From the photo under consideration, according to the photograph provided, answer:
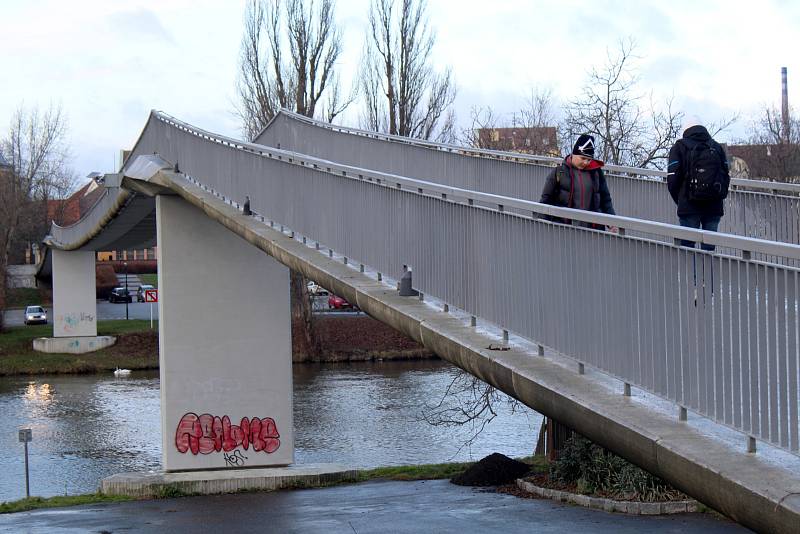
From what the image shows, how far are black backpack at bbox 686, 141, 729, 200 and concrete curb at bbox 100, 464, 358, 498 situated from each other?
1232 cm

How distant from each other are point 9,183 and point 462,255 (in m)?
60.3

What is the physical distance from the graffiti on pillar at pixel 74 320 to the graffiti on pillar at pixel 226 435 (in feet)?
107

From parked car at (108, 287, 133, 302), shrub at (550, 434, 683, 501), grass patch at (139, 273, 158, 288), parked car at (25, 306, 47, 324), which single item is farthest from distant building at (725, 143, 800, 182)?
grass patch at (139, 273, 158, 288)

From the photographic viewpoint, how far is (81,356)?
1961 inches

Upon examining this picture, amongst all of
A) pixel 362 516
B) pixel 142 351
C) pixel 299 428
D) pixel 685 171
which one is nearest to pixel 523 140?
pixel 299 428

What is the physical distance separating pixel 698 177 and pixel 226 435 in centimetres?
1428

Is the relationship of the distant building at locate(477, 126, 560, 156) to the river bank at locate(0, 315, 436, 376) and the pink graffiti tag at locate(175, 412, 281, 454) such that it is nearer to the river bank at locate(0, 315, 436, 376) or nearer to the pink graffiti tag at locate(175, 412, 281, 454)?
the pink graffiti tag at locate(175, 412, 281, 454)

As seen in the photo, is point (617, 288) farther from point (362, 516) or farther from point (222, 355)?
point (222, 355)

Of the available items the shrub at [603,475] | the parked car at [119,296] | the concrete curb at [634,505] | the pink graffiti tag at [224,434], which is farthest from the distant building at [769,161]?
the parked car at [119,296]

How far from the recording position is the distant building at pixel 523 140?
1071 inches

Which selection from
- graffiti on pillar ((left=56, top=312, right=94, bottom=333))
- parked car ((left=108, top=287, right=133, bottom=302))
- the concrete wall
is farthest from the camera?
the concrete wall

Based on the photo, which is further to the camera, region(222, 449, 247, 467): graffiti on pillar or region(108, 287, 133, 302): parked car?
region(108, 287, 133, 302): parked car

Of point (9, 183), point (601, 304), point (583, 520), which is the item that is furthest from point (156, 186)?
point (9, 183)

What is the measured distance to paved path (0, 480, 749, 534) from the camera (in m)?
12.5
